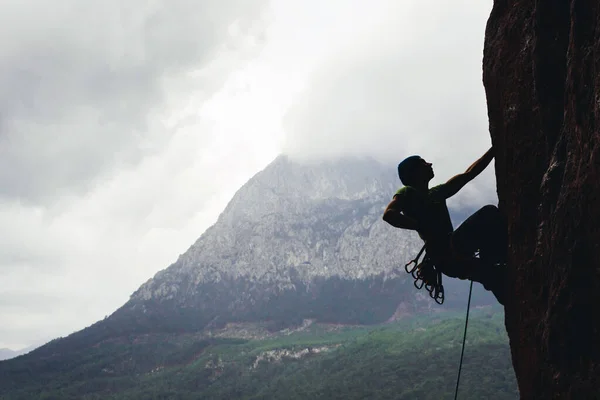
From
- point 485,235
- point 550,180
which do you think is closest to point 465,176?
point 485,235

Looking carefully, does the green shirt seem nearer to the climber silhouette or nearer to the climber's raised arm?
the climber silhouette

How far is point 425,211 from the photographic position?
6.95m

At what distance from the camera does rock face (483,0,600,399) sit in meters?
4.99

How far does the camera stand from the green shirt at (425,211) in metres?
6.83

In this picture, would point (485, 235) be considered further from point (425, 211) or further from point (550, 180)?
point (550, 180)

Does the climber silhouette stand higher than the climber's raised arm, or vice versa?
the climber's raised arm

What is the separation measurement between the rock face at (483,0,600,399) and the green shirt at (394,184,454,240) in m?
0.87

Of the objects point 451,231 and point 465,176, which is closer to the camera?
point 451,231

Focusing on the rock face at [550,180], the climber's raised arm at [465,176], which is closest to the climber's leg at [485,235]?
the rock face at [550,180]

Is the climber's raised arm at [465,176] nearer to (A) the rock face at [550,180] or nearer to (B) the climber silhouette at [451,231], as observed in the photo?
(B) the climber silhouette at [451,231]

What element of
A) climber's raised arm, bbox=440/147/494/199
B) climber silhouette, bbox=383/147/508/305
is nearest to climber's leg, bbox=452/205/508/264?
climber silhouette, bbox=383/147/508/305

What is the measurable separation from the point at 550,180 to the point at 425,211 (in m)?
1.73

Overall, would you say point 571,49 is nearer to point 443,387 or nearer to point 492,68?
point 492,68

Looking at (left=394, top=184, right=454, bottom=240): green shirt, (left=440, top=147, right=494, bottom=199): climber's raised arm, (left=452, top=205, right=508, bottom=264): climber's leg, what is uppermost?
(left=440, top=147, right=494, bottom=199): climber's raised arm
